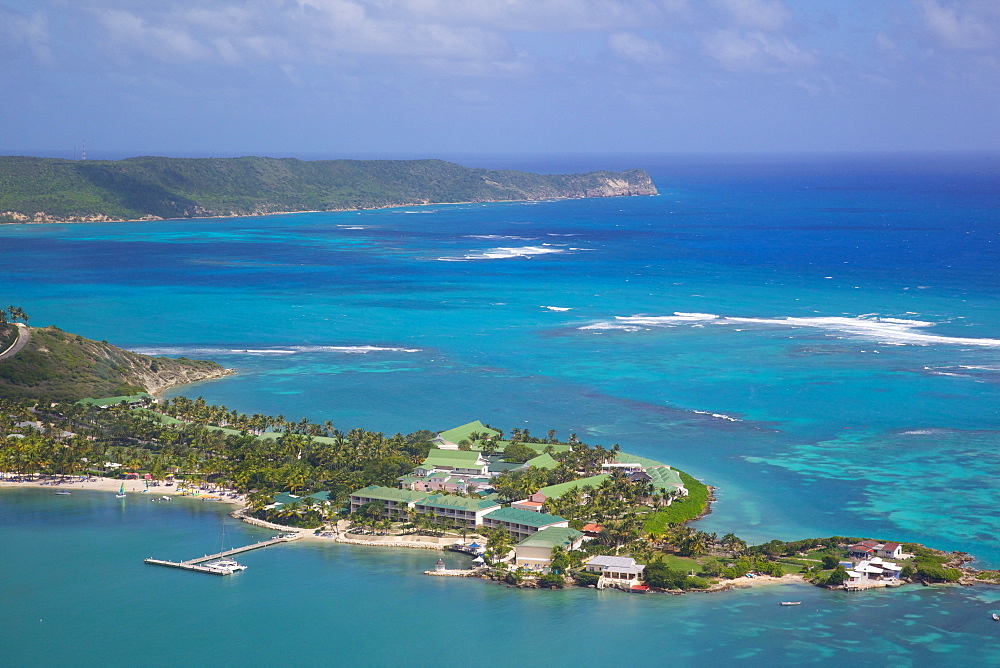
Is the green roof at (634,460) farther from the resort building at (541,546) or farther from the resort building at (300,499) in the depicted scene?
the resort building at (300,499)

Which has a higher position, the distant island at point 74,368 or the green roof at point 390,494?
the distant island at point 74,368

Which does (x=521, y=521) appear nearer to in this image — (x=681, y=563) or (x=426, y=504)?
(x=426, y=504)

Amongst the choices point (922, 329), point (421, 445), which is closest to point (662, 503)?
point (421, 445)

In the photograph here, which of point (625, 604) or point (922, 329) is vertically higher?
point (922, 329)

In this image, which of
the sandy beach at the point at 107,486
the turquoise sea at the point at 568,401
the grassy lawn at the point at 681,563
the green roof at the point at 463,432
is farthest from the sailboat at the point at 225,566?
the green roof at the point at 463,432

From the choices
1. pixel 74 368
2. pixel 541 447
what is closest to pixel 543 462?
pixel 541 447

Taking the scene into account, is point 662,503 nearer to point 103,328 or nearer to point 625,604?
point 625,604
